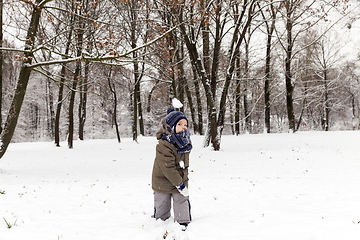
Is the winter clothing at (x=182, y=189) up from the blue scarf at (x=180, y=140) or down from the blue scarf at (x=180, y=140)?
down

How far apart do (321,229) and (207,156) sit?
863 cm

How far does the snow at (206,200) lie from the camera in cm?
351

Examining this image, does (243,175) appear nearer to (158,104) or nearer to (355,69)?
(158,104)

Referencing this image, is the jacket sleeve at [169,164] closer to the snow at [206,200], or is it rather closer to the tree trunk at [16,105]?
the snow at [206,200]

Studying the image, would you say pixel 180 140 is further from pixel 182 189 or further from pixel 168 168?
pixel 182 189

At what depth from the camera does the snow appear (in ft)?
11.5

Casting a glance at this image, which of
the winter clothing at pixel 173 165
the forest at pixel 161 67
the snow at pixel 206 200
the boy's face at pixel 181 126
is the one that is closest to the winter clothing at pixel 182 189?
the winter clothing at pixel 173 165

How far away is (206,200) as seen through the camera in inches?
219

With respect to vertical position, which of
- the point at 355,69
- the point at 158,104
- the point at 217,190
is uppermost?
the point at 355,69

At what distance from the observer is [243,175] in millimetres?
8320

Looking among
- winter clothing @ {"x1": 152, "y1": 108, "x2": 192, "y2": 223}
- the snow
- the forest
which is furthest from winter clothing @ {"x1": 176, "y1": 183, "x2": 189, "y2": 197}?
the forest

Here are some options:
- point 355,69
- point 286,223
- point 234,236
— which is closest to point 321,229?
point 286,223

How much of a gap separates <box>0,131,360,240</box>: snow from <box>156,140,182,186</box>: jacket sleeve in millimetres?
830

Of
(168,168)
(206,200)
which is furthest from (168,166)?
(206,200)
